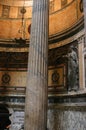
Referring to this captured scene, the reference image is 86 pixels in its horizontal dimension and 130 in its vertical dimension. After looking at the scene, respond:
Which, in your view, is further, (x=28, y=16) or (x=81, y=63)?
(x=28, y=16)

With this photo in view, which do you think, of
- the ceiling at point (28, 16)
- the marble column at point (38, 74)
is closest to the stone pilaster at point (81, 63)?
the ceiling at point (28, 16)

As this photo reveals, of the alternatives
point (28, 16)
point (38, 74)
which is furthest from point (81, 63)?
point (28, 16)

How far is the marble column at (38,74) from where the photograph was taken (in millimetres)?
5309

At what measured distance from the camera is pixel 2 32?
1046 centimetres

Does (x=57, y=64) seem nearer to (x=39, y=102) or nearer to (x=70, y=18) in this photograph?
(x=70, y=18)

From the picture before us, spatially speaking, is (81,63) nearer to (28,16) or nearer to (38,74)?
(38,74)

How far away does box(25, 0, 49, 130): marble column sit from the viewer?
5309 mm

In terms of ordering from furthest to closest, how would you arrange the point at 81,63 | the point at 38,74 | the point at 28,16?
the point at 28,16, the point at 81,63, the point at 38,74

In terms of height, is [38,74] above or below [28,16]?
below

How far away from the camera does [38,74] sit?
5699 mm

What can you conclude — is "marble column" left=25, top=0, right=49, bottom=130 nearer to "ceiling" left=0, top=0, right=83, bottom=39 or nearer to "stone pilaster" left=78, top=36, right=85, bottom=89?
"stone pilaster" left=78, top=36, right=85, bottom=89

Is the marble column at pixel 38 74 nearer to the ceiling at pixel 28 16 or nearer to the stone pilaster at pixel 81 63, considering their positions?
the stone pilaster at pixel 81 63

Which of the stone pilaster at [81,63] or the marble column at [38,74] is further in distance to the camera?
the stone pilaster at [81,63]

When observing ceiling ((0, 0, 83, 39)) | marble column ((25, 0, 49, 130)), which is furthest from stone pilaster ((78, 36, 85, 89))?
marble column ((25, 0, 49, 130))
